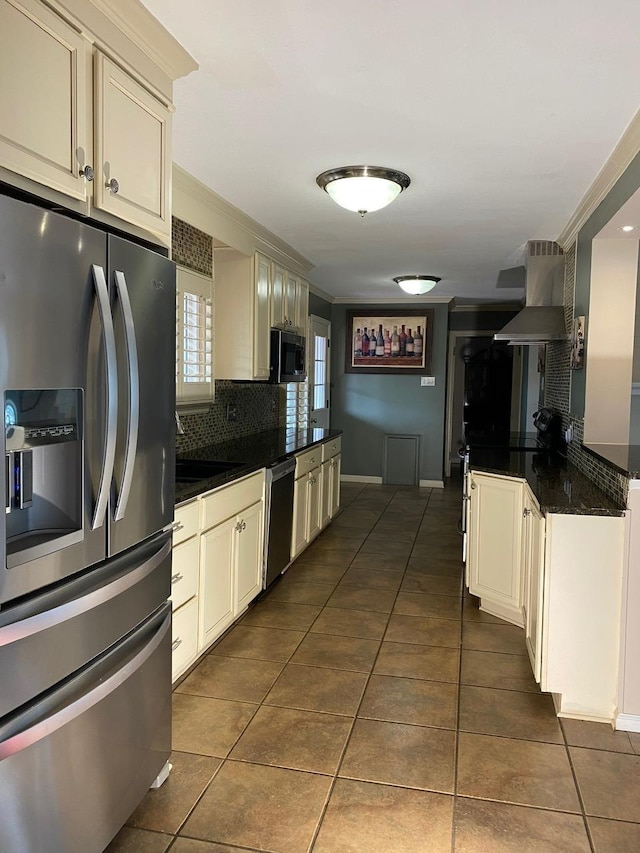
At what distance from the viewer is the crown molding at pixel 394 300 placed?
25.6 feet

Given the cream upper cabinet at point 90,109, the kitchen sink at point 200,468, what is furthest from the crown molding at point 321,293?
the cream upper cabinet at point 90,109

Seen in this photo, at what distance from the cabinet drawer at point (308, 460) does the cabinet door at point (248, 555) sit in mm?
784

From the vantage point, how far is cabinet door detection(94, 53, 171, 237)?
5.50ft

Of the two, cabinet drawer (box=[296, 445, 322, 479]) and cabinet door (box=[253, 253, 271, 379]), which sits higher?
cabinet door (box=[253, 253, 271, 379])

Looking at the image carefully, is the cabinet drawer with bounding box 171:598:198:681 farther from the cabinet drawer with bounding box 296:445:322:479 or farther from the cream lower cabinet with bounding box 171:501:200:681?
the cabinet drawer with bounding box 296:445:322:479

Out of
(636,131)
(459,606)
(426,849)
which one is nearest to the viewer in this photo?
(426,849)

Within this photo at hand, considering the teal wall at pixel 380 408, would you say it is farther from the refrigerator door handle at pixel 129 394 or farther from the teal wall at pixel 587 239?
the refrigerator door handle at pixel 129 394

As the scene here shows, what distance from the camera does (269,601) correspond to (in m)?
3.86

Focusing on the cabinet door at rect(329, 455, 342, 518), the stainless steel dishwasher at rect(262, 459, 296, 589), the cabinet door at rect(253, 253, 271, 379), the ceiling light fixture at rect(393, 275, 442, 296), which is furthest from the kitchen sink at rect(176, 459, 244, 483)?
the ceiling light fixture at rect(393, 275, 442, 296)

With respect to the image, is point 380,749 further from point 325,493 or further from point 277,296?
point 277,296

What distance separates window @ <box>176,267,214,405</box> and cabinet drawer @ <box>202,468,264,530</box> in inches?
23.7

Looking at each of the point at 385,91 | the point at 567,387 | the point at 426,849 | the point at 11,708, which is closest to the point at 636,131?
the point at 385,91

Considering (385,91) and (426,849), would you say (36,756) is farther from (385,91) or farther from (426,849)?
(385,91)

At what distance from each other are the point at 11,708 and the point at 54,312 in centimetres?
84
